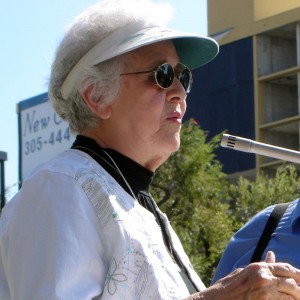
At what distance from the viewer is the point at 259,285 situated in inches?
111

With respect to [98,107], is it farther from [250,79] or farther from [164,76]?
[250,79]

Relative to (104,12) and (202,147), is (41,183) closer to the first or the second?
(104,12)

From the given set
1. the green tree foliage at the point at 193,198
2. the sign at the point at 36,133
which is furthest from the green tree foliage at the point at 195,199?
the sign at the point at 36,133

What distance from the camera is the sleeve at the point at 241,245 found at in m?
4.05

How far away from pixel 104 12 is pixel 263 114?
43995 millimetres

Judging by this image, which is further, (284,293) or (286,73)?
(286,73)

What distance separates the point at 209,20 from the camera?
48969 millimetres

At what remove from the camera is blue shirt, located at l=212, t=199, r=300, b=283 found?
387cm

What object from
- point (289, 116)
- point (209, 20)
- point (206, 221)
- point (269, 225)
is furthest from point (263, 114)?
point (269, 225)

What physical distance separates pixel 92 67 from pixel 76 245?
0.67 meters

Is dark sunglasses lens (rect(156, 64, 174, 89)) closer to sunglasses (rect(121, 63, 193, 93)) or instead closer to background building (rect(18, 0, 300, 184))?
sunglasses (rect(121, 63, 193, 93))

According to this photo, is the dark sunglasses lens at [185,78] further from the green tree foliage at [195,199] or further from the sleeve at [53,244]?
the green tree foliage at [195,199]

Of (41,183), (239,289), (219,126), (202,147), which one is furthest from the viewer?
(219,126)

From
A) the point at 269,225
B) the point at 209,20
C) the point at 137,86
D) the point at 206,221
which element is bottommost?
the point at 206,221
